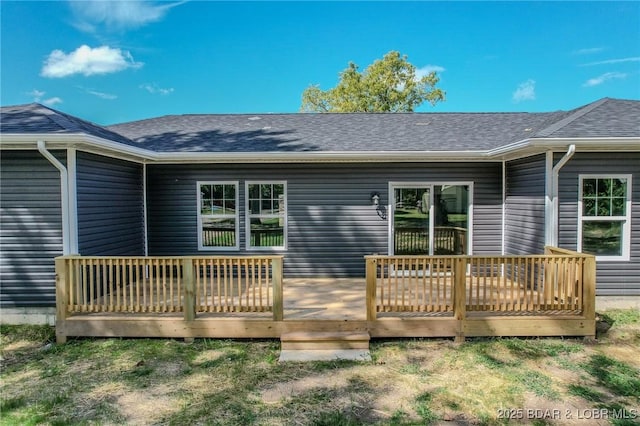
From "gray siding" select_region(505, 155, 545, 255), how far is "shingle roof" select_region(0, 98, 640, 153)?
544 mm

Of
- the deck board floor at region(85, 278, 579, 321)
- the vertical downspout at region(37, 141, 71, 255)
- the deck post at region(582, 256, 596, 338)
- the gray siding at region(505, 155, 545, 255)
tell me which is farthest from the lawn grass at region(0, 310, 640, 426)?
the gray siding at region(505, 155, 545, 255)

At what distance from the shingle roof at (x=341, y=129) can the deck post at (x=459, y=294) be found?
244 cm

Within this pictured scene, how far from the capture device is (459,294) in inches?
→ 180

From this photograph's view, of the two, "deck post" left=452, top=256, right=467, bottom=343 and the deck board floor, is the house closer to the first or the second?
the deck board floor

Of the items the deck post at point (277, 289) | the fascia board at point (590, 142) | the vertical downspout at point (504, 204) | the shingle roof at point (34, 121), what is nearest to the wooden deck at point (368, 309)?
the deck post at point (277, 289)

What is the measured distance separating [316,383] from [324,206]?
159 inches

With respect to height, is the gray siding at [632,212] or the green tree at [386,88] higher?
the green tree at [386,88]

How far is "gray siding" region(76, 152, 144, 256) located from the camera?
5.36 meters

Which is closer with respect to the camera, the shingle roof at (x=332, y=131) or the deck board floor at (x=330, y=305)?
the deck board floor at (x=330, y=305)

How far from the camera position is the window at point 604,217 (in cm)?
573

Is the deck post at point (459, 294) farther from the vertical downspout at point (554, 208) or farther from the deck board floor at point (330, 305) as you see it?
the vertical downspout at point (554, 208)

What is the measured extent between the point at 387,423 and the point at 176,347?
2850 mm

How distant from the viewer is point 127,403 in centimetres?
332

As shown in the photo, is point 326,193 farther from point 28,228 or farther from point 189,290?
point 28,228
